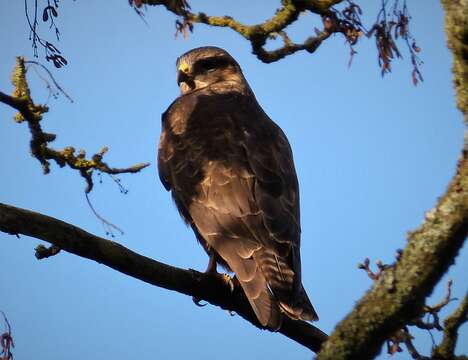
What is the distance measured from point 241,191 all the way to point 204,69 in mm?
2771

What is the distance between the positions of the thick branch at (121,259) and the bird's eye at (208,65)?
3.51 meters

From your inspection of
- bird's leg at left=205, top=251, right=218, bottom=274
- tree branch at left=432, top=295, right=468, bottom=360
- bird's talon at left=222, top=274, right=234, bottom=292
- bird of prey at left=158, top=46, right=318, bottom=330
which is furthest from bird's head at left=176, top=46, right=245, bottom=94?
tree branch at left=432, top=295, right=468, bottom=360

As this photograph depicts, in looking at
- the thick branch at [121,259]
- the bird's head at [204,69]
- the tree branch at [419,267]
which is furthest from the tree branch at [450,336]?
the bird's head at [204,69]

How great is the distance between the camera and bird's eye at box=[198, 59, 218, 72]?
26.2ft

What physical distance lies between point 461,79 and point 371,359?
1.10 metres

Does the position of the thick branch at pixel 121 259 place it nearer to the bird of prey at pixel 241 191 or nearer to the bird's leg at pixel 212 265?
the bird of prey at pixel 241 191

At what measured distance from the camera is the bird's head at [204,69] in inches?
312

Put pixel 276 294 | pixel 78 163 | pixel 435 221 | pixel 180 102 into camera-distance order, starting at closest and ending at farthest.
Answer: pixel 435 221, pixel 78 163, pixel 276 294, pixel 180 102

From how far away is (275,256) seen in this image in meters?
5.18

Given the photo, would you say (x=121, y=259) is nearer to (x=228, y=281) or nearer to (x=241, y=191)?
(x=228, y=281)

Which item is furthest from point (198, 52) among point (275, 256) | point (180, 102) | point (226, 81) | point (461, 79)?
point (461, 79)

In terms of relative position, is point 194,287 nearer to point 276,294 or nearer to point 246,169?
point 276,294

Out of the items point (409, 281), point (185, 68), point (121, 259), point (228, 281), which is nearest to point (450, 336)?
point (409, 281)

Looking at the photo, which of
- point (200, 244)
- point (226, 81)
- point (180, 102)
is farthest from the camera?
point (226, 81)
